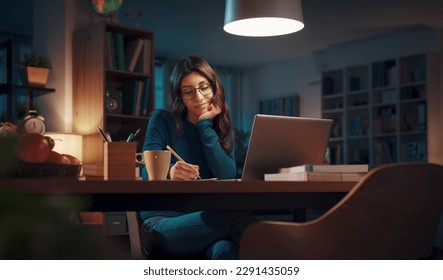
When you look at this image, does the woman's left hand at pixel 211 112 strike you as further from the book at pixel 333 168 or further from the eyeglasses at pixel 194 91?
Result: the book at pixel 333 168

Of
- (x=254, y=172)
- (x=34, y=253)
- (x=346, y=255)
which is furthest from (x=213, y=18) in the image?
(x=34, y=253)

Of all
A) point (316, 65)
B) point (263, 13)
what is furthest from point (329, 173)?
point (316, 65)

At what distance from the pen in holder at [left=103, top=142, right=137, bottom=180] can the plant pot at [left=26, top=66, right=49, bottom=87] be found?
3.17 meters

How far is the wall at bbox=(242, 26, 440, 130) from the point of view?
7.14m

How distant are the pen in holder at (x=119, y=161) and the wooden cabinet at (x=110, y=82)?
3.00m

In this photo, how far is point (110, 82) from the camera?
448 cm

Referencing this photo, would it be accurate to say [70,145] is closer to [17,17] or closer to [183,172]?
[17,17]

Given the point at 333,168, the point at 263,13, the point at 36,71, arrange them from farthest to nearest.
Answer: the point at 36,71, the point at 263,13, the point at 333,168

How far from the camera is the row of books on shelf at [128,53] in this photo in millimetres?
4332

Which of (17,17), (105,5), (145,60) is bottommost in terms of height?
(145,60)

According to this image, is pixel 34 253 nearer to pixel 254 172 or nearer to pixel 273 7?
pixel 254 172

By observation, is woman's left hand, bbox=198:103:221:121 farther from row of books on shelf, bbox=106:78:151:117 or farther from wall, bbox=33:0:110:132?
wall, bbox=33:0:110:132

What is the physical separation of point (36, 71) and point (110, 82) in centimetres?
55

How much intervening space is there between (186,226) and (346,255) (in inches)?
19.1
